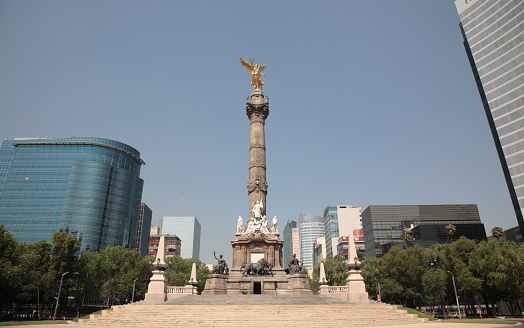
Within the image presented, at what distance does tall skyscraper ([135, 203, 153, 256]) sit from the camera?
12838 cm

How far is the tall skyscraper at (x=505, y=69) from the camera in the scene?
63219 millimetres

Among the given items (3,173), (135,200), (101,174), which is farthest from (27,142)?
(135,200)

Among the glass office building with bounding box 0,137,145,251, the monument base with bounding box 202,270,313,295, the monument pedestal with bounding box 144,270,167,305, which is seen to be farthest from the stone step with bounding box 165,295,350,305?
the glass office building with bounding box 0,137,145,251

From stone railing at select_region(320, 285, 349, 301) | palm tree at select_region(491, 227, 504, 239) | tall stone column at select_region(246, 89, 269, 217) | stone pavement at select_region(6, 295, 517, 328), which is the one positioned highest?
tall stone column at select_region(246, 89, 269, 217)

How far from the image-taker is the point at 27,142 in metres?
93.4

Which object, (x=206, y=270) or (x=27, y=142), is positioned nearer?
(x=206, y=270)

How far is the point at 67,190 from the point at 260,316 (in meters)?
84.2

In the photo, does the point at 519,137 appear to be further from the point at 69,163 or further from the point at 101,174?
the point at 69,163

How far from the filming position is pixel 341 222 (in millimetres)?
137625

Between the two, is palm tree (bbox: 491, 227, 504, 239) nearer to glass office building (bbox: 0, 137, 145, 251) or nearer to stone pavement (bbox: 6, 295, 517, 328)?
stone pavement (bbox: 6, 295, 517, 328)

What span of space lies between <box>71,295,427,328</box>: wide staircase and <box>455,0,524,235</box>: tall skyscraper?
187ft

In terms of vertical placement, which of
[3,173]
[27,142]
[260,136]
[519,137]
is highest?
[27,142]

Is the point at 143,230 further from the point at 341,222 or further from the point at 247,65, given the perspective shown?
the point at 247,65

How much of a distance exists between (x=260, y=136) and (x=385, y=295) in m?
31.3
